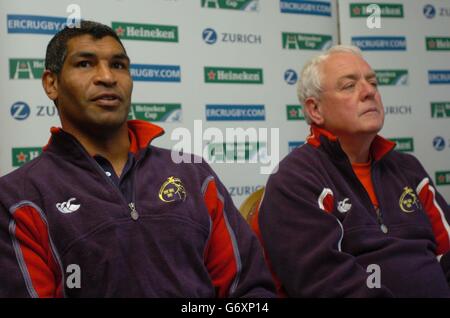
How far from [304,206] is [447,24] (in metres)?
1.92

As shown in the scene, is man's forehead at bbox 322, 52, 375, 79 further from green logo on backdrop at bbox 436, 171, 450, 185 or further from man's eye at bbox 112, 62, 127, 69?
green logo on backdrop at bbox 436, 171, 450, 185

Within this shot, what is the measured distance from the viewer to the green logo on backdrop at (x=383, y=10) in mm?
2641

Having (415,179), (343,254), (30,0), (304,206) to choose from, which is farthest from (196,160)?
(30,0)

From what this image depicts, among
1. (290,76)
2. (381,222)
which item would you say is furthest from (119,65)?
(290,76)

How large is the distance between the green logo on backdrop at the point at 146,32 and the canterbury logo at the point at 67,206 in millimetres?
1092

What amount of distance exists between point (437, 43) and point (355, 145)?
1.41 meters

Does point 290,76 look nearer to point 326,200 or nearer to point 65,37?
point 326,200

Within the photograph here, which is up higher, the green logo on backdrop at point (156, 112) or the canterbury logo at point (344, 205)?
the green logo on backdrop at point (156, 112)

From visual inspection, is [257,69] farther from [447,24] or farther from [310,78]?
[447,24]

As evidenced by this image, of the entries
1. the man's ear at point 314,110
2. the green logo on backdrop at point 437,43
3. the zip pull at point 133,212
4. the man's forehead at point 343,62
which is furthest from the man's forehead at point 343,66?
the green logo on backdrop at point 437,43

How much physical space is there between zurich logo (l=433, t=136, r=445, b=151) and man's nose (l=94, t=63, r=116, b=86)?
1967 millimetres

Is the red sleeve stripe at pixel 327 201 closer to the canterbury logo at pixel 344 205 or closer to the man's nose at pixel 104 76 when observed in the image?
the canterbury logo at pixel 344 205

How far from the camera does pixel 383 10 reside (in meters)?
2.68

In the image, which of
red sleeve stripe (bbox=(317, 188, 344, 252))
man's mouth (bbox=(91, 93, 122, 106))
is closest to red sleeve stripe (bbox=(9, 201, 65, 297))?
man's mouth (bbox=(91, 93, 122, 106))
